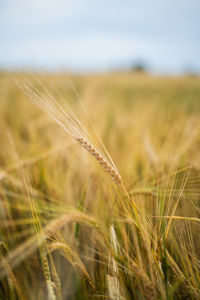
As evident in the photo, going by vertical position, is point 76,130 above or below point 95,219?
above

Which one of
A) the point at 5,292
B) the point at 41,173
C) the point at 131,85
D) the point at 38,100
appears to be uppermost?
the point at 131,85

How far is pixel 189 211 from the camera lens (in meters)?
0.59

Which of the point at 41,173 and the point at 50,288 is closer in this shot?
the point at 50,288

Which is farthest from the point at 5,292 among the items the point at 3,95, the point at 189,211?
the point at 3,95

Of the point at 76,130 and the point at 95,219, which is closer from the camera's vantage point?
the point at 76,130

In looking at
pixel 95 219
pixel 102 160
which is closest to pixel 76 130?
pixel 102 160

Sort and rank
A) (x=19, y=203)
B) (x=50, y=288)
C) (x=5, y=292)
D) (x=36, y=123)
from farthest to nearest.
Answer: (x=36, y=123) → (x=19, y=203) → (x=5, y=292) → (x=50, y=288)

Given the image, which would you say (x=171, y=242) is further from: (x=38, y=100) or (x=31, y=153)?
(x=31, y=153)

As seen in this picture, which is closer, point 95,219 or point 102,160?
point 102,160

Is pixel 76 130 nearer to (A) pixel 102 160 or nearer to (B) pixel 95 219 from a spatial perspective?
(A) pixel 102 160

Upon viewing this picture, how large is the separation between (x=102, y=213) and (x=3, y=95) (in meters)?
2.74

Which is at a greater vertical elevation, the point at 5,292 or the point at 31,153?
the point at 31,153

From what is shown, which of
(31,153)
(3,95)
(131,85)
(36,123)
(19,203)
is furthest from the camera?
(131,85)

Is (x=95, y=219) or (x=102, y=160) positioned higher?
(x=102, y=160)
